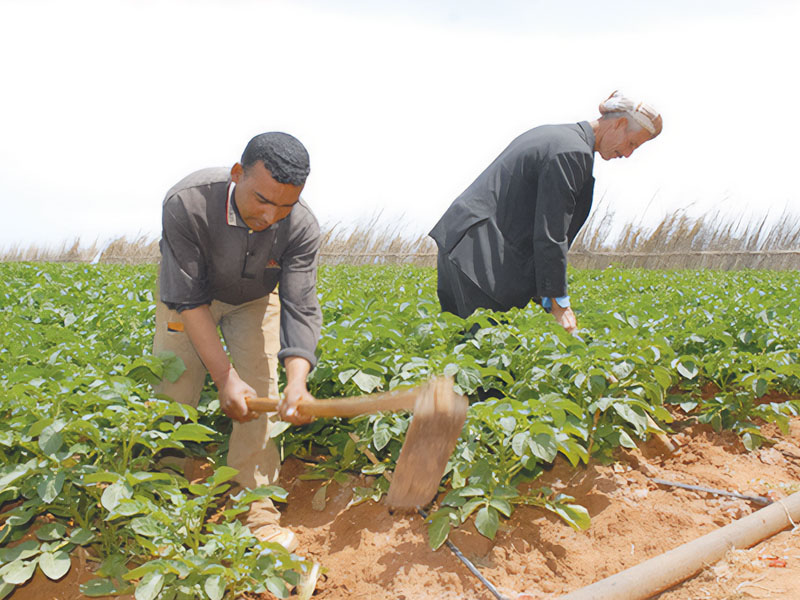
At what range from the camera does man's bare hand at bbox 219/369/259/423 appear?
8.08 feet

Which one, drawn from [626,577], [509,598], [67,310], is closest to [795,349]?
[626,577]

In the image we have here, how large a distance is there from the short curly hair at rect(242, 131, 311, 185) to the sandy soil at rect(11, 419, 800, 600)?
4.56ft

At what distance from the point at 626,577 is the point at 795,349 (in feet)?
6.52

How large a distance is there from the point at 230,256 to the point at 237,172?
0.38 metres

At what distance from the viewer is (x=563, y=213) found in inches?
125

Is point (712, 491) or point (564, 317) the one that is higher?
point (564, 317)

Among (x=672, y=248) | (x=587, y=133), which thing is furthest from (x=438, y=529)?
(x=672, y=248)

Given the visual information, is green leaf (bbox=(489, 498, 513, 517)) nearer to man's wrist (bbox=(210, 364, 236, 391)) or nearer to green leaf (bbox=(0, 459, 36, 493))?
man's wrist (bbox=(210, 364, 236, 391))

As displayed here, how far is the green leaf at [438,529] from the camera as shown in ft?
7.62

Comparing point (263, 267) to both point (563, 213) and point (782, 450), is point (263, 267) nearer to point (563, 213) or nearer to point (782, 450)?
point (563, 213)

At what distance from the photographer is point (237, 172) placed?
2.44 meters

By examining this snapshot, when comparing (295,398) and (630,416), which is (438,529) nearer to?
(295,398)

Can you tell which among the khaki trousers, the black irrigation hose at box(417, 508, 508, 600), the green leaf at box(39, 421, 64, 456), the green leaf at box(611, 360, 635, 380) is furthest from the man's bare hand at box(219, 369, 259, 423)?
the green leaf at box(611, 360, 635, 380)

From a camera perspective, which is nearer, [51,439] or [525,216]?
[51,439]
